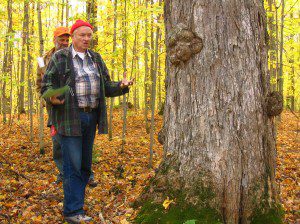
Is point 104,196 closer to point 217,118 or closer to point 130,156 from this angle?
point 217,118

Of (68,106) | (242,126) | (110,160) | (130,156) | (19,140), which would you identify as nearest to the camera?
(242,126)

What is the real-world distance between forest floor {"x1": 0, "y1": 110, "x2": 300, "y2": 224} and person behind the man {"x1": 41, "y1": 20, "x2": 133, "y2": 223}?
42 cm

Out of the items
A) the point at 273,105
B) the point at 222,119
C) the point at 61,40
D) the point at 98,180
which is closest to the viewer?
the point at 222,119

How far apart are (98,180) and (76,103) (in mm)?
2323

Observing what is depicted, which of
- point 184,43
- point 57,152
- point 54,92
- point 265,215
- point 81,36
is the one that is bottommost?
point 265,215

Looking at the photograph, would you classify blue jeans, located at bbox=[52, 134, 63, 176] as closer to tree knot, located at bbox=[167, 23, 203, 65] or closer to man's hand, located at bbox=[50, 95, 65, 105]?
man's hand, located at bbox=[50, 95, 65, 105]

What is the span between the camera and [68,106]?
324 cm

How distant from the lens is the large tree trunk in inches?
102

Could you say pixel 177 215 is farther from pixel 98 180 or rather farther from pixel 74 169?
pixel 98 180

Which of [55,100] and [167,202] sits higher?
[55,100]

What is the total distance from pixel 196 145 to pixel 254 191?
64 cm

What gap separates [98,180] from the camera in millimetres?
5211

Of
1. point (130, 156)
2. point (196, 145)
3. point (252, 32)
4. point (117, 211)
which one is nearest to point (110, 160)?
point (130, 156)

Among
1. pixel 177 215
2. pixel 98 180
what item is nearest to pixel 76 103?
pixel 177 215
